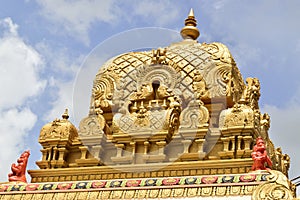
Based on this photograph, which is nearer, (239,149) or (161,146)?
(239,149)

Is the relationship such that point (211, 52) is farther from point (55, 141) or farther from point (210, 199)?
point (210, 199)

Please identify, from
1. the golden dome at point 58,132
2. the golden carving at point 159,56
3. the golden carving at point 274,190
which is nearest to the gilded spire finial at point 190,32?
the golden carving at point 159,56

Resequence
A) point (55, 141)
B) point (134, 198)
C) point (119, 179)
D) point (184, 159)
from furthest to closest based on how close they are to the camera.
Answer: point (55, 141) → point (184, 159) → point (119, 179) → point (134, 198)

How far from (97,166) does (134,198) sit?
11.5ft

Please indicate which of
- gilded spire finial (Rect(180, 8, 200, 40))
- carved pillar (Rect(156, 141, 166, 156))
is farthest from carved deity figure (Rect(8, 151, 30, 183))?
gilded spire finial (Rect(180, 8, 200, 40))

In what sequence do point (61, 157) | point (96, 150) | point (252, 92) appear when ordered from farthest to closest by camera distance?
point (252, 92)
point (61, 157)
point (96, 150)

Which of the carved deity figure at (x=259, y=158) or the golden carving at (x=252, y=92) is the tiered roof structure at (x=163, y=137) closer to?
the golden carving at (x=252, y=92)

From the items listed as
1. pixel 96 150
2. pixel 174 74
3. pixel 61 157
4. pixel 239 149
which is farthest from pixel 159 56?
pixel 239 149

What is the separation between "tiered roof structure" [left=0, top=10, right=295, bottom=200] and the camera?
1902 cm

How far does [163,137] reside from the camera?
2195 centimetres

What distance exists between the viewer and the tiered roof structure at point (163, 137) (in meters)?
19.0

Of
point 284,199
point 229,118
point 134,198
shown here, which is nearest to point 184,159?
point 229,118

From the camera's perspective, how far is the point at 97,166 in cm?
2208

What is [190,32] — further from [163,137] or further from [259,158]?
[259,158]
